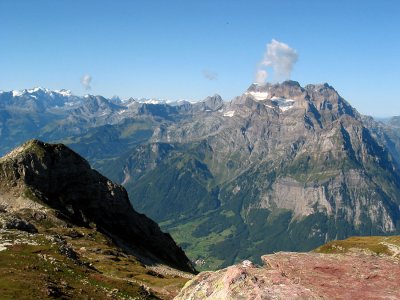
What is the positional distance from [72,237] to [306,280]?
93.0 meters

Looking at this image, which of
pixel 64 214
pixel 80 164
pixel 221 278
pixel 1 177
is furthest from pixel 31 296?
pixel 80 164

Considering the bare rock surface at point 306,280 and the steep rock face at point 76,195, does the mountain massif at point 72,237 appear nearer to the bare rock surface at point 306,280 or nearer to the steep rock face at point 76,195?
the steep rock face at point 76,195

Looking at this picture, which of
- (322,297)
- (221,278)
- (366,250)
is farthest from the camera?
(366,250)

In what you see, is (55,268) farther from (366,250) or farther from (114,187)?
(366,250)

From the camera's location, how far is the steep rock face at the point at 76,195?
137163 mm

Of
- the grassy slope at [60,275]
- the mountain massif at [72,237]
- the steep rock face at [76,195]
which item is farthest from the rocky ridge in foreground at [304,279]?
the steep rock face at [76,195]

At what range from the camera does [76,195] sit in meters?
150

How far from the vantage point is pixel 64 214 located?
5202 inches

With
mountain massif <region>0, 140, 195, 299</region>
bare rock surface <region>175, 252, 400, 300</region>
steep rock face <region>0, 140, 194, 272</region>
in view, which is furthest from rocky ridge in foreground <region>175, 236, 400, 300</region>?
steep rock face <region>0, 140, 194, 272</region>

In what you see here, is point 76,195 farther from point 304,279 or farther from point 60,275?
point 304,279

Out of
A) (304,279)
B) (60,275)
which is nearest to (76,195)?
(60,275)

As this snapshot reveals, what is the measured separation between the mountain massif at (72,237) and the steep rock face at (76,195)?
0.98 ft

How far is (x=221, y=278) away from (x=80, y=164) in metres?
135

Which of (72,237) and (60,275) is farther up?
(60,275)
